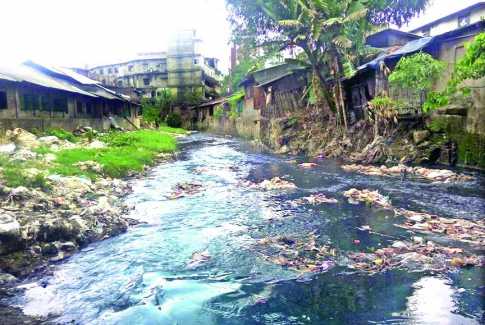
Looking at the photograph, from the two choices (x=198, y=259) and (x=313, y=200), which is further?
(x=313, y=200)

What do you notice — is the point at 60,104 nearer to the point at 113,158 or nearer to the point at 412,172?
the point at 113,158

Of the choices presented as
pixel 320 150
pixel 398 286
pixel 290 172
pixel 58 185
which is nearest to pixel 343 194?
pixel 290 172

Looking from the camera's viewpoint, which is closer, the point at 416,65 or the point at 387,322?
the point at 387,322

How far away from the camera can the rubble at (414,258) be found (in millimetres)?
6613

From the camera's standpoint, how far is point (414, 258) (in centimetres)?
695

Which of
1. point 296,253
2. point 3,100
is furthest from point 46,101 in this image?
point 296,253

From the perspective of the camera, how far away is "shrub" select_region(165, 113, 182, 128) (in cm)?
5984

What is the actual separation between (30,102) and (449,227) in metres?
22.3

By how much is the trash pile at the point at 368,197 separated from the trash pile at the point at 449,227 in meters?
1.20

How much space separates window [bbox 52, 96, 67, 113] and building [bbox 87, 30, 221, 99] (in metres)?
32.6

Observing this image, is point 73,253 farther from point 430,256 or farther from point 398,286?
point 430,256

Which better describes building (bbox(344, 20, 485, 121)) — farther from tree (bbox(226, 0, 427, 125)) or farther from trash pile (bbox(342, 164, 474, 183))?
trash pile (bbox(342, 164, 474, 183))

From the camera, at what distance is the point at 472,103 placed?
599 inches

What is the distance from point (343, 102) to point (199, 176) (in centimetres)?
1101
